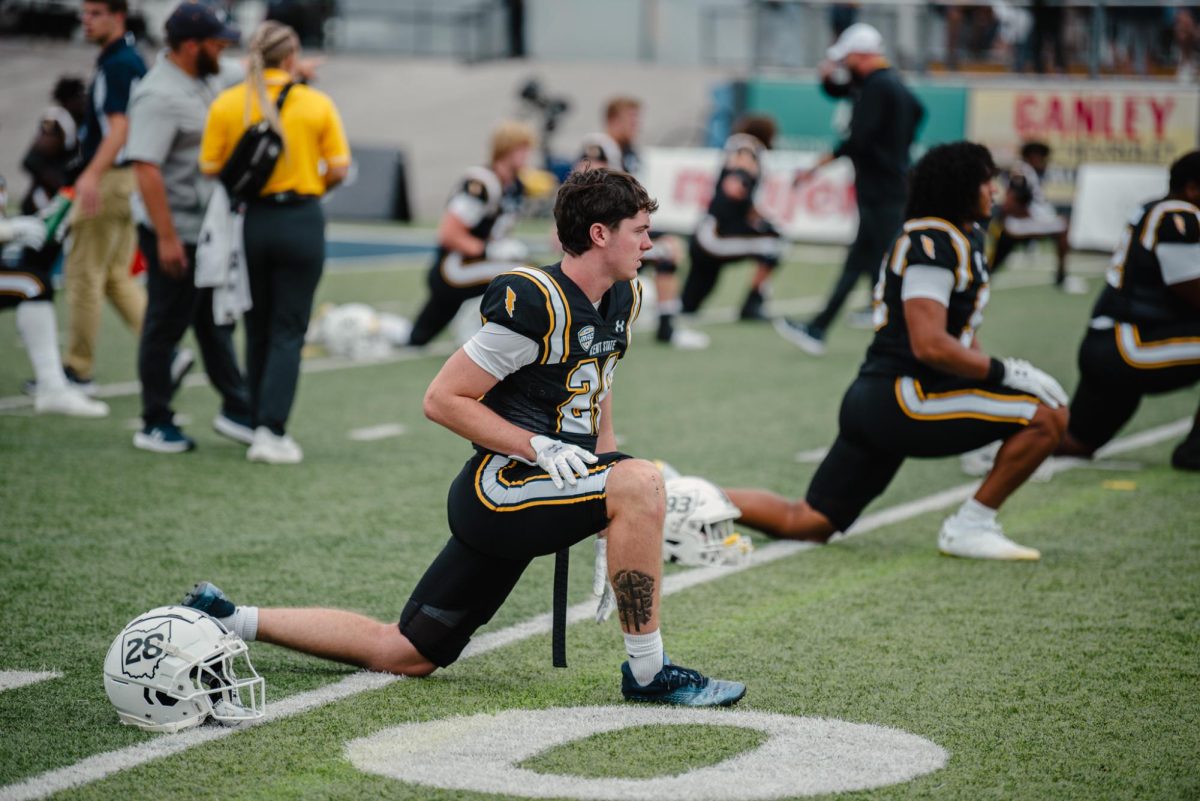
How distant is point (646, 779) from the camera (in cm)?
341

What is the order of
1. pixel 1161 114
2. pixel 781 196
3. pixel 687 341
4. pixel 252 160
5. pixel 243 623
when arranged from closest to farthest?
pixel 243 623, pixel 252 160, pixel 687 341, pixel 1161 114, pixel 781 196

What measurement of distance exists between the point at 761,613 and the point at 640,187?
167cm

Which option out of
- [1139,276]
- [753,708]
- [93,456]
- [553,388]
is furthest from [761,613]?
[93,456]

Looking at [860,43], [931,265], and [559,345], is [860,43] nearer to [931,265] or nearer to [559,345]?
[931,265]

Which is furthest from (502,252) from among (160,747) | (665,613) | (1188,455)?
(160,747)

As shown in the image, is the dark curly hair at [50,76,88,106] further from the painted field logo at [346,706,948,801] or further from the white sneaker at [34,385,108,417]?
the painted field logo at [346,706,948,801]

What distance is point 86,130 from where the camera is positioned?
26.1 feet

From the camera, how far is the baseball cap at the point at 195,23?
699cm

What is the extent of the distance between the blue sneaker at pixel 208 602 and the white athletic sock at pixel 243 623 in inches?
0.6

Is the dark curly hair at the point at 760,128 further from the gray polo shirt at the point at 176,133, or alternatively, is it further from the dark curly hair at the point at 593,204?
the dark curly hair at the point at 593,204

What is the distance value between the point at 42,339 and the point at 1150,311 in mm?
5742

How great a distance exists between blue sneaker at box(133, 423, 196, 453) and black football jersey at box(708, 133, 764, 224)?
622 centimetres

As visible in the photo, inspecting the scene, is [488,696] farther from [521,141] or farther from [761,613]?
[521,141]

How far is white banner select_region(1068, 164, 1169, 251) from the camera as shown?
63.1ft
